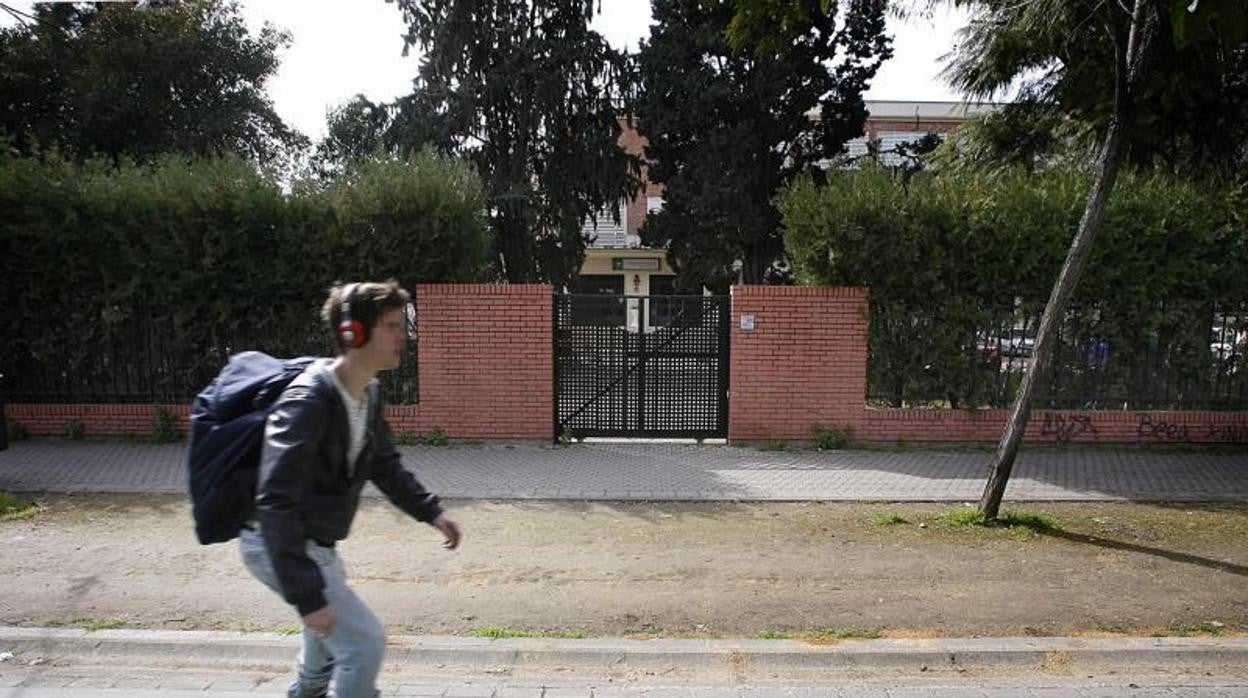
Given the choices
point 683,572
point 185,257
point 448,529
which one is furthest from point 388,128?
point 448,529

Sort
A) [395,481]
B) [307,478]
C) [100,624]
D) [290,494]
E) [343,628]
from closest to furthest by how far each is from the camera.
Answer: [290,494]
[307,478]
[343,628]
[395,481]
[100,624]

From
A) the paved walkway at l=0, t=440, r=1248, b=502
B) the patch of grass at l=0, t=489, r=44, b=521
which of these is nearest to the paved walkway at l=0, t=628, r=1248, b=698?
the patch of grass at l=0, t=489, r=44, b=521

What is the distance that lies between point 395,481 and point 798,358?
6850 millimetres

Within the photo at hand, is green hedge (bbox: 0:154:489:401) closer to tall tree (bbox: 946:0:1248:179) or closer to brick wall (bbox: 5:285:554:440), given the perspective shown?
brick wall (bbox: 5:285:554:440)

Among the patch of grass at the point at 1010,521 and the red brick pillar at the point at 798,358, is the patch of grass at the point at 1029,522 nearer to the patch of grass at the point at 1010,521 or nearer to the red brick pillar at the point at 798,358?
the patch of grass at the point at 1010,521

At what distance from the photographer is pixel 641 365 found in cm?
948

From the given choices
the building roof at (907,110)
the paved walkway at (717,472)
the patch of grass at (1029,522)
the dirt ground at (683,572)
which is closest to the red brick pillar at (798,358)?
the paved walkway at (717,472)

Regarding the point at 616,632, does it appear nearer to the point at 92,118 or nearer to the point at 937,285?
the point at 937,285

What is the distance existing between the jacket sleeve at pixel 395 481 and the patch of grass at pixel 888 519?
455cm

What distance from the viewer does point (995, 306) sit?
9375mm

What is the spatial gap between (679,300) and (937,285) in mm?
2889

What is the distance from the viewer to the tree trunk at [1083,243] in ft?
20.0

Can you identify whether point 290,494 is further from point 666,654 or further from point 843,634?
point 843,634

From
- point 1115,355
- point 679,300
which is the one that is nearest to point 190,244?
point 679,300
